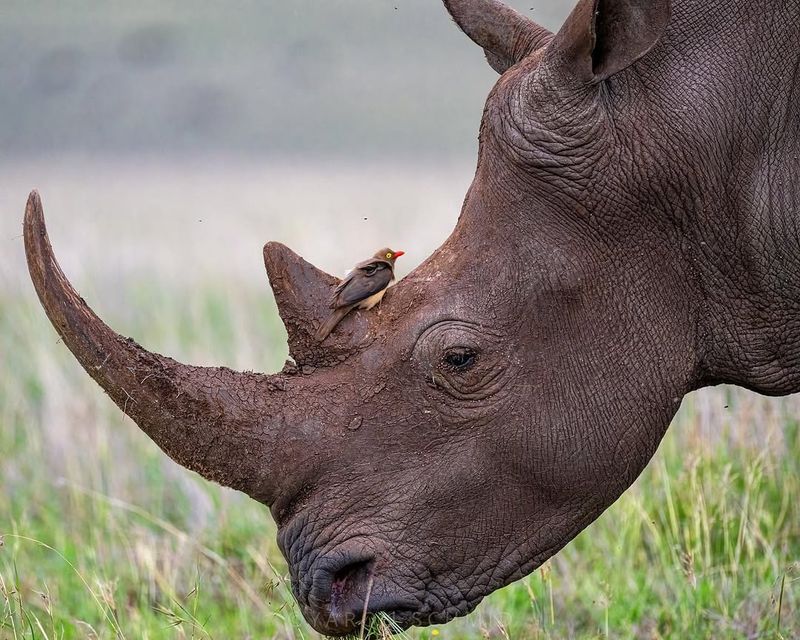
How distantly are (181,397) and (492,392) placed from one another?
2.94ft

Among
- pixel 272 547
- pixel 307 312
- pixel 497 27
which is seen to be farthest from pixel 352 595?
pixel 272 547

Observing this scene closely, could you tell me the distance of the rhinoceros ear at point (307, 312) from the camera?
4344 millimetres

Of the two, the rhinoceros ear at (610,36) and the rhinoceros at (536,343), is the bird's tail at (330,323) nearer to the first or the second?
the rhinoceros at (536,343)

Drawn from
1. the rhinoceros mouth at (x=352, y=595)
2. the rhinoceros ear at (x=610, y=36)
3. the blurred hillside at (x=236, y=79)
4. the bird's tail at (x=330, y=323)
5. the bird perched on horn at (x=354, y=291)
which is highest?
the blurred hillside at (x=236, y=79)

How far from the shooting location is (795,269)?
14.0 ft

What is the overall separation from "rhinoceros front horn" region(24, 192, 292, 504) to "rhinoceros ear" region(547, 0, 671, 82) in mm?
1264

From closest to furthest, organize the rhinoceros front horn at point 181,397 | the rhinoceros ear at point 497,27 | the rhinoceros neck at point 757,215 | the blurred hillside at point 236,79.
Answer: the rhinoceros front horn at point 181,397
the rhinoceros neck at point 757,215
the rhinoceros ear at point 497,27
the blurred hillside at point 236,79

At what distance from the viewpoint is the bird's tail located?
4332mm

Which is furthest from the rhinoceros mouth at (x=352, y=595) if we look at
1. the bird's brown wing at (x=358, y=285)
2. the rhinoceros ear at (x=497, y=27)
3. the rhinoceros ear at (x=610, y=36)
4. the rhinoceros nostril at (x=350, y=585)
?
the rhinoceros ear at (x=497, y=27)

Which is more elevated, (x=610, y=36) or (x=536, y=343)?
(x=610, y=36)

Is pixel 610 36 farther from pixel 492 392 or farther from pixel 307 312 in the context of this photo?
pixel 307 312

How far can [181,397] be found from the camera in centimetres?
415

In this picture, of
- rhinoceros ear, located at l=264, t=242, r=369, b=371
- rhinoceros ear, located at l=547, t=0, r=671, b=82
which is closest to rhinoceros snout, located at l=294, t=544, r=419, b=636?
rhinoceros ear, located at l=264, t=242, r=369, b=371

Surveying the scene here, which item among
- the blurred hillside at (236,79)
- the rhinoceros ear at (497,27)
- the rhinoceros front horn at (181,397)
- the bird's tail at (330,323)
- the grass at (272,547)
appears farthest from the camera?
the blurred hillside at (236,79)
